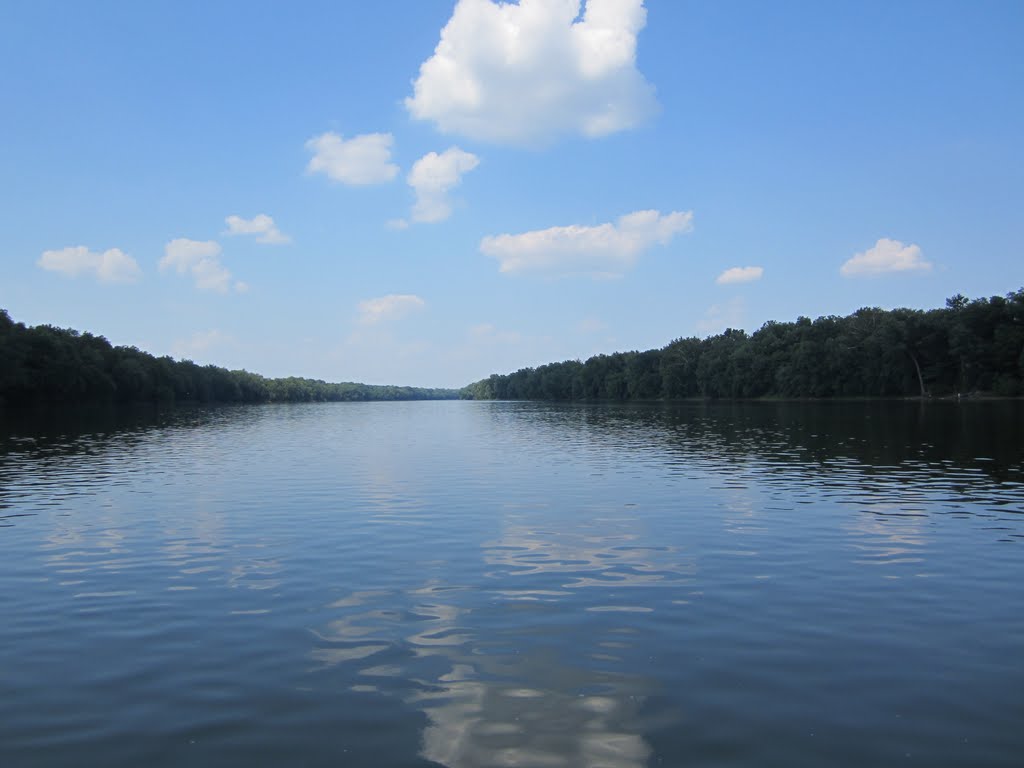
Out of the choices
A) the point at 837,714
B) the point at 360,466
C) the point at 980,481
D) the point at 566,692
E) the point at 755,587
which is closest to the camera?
the point at 837,714

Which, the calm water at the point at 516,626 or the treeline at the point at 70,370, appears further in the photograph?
the treeline at the point at 70,370

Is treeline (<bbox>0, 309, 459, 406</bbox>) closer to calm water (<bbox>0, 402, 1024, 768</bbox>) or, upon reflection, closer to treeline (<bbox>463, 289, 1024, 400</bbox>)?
calm water (<bbox>0, 402, 1024, 768</bbox>)

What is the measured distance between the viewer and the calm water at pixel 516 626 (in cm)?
809

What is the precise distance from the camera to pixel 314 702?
900cm

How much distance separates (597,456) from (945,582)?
94.6 feet

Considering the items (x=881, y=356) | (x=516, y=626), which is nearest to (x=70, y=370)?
(x=516, y=626)

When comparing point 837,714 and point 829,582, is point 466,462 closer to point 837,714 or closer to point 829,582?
point 829,582

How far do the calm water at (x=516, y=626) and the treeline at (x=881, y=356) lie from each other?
107m

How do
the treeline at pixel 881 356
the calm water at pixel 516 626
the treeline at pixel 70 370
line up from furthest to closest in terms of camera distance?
the treeline at pixel 881 356 → the treeline at pixel 70 370 → the calm water at pixel 516 626

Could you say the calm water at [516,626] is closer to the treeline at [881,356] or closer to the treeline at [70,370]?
the treeline at [70,370]

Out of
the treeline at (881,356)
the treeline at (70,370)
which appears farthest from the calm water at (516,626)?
the treeline at (881,356)

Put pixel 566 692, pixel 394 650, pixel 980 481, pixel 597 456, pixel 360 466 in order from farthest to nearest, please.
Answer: pixel 597 456 < pixel 360 466 < pixel 980 481 < pixel 394 650 < pixel 566 692

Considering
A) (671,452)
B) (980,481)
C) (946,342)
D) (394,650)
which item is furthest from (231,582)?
(946,342)

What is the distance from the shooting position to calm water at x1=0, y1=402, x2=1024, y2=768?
26.5 feet
